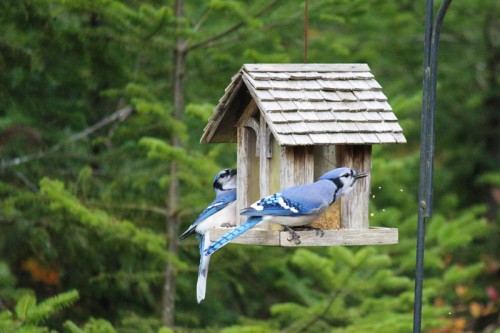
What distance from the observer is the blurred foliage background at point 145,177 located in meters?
6.56

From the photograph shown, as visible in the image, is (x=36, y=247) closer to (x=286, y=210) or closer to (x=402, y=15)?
(x=286, y=210)

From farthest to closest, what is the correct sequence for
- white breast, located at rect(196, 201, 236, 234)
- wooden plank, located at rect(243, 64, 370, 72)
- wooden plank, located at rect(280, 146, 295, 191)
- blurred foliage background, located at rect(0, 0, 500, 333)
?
blurred foliage background, located at rect(0, 0, 500, 333) < white breast, located at rect(196, 201, 236, 234) < wooden plank, located at rect(243, 64, 370, 72) < wooden plank, located at rect(280, 146, 295, 191)

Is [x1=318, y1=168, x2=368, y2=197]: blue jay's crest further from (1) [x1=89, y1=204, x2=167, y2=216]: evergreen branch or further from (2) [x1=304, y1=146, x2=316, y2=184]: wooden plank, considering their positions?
(1) [x1=89, y1=204, x2=167, y2=216]: evergreen branch

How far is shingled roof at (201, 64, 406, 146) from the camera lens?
454 centimetres

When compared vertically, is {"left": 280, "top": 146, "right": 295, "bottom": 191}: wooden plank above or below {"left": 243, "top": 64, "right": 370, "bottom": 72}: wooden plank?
below

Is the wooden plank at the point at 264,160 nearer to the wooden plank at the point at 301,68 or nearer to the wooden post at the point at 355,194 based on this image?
the wooden plank at the point at 301,68

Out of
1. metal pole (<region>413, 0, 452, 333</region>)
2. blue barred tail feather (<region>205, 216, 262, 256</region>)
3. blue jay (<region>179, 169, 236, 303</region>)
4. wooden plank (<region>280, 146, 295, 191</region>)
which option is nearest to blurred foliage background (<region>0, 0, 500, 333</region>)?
blue jay (<region>179, 169, 236, 303</region>)

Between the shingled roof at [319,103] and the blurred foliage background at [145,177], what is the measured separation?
1.02 metres

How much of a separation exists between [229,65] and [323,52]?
97 centimetres

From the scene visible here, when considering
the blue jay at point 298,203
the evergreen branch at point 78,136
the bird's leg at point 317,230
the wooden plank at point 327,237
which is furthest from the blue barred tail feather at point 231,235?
the evergreen branch at point 78,136

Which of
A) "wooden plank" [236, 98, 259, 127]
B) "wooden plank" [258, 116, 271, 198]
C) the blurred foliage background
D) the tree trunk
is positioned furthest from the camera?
the tree trunk

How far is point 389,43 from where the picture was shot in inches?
405

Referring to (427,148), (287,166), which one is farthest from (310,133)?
(427,148)

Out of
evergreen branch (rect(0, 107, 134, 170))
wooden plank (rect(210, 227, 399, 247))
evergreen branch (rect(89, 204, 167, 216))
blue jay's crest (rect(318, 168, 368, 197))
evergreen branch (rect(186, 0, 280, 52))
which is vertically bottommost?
evergreen branch (rect(89, 204, 167, 216))
